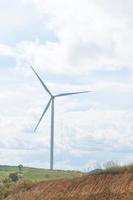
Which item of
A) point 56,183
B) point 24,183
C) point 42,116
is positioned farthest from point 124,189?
point 42,116

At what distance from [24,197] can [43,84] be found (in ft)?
131

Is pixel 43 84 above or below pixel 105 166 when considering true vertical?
above

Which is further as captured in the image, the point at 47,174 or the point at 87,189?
the point at 47,174

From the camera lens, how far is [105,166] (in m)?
55.1

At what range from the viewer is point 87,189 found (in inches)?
Answer: 2092

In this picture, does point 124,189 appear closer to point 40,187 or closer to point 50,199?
point 50,199

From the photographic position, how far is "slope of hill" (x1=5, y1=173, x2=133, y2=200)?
48688mm

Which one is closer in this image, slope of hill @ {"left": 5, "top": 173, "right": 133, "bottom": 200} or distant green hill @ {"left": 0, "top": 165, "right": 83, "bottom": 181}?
slope of hill @ {"left": 5, "top": 173, "right": 133, "bottom": 200}

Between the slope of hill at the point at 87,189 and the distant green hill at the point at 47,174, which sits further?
the distant green hill at the point at 47,174

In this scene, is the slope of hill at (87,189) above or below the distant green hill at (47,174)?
below

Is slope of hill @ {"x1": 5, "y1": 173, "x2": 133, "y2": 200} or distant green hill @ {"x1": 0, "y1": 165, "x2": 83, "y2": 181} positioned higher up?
distant green hill @ {"x1": 0, "y1": 165, "x2": 83, "y2": 181}

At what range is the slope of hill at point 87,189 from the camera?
1917 inches

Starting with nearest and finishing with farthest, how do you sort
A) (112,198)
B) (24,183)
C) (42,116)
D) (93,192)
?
(112,198) → (93,192) → (24,183) → (42,116)

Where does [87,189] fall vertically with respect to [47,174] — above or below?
below
